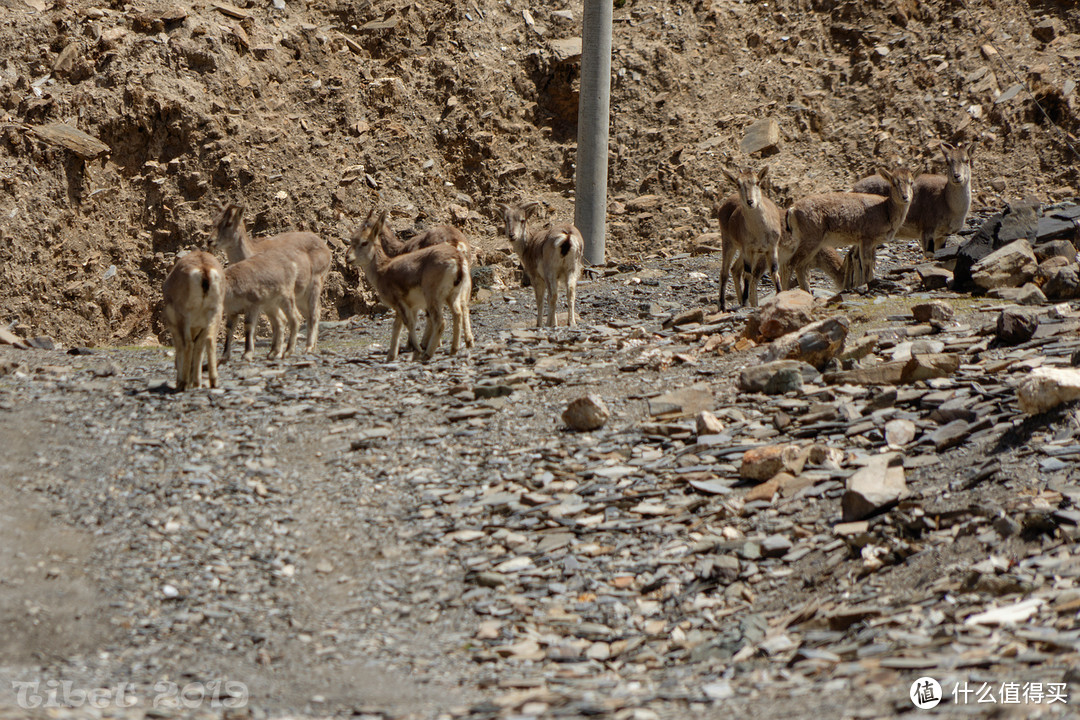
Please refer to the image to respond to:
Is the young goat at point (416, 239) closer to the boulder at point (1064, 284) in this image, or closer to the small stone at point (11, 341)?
the small stone at point (11, 341)

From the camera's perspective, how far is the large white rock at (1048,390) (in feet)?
25.9

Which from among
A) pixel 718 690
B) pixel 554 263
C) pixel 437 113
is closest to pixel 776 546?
pixel 718 690

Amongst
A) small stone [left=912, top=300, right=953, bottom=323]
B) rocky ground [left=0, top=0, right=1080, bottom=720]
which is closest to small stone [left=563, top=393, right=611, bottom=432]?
rocky ground [left=0, top=0, right=1080, bottom=720]

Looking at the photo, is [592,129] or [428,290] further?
[592,129]

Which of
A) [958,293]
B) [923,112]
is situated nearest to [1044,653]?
[958,293]

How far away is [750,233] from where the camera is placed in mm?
15766

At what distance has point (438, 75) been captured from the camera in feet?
74.9

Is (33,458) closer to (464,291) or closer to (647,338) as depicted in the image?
(464,291)

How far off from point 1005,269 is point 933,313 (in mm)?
3041

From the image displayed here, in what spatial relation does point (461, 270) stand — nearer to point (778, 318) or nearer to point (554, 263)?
point (554, 263)

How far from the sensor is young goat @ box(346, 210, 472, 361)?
506 inches

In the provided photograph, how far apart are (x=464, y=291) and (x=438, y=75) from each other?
1096 cm

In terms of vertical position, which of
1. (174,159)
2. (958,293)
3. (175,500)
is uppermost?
(174,159)

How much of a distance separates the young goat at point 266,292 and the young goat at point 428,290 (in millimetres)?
1215
